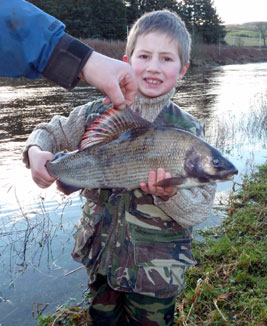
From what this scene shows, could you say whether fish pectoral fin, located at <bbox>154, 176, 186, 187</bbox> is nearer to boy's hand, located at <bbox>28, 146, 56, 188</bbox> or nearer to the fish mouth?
the fish mouth

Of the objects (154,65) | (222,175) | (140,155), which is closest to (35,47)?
(140,155)

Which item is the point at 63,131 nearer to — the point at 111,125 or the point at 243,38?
the point at 111,125

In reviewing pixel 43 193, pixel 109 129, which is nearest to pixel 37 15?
pixel 109 129

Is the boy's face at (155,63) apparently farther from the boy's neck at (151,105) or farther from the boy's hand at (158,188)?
the boy's hand at (158,188)

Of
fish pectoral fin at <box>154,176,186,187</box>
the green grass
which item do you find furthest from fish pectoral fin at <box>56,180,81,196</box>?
the green grass

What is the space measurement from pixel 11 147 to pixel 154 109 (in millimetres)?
7796

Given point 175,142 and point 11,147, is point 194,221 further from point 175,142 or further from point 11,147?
point 11,147

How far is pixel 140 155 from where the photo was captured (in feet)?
8.19

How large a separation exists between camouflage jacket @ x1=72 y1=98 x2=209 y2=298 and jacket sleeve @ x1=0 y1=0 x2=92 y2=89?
3.72 feet

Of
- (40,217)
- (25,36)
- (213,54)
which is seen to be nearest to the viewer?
(25,36)

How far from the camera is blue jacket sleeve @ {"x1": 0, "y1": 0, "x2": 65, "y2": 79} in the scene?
1638 mm

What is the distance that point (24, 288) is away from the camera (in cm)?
432

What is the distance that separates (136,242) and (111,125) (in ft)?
3.05

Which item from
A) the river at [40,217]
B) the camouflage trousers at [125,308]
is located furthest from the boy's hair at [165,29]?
the river at [40,217]
